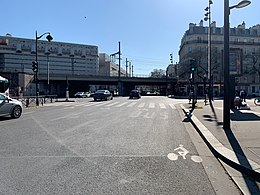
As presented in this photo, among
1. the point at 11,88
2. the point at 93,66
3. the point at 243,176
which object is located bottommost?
the point at 243,176

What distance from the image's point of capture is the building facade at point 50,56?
259ft

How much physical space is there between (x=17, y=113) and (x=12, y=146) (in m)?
7.43

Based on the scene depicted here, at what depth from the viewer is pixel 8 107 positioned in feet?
41.8

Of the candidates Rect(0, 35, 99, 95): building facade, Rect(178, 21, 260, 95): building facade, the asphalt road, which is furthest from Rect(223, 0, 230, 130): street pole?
Rect(0, 35, 99, 95): building facade

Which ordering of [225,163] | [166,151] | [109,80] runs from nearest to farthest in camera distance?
1. [225,163]
2. [166,151]
3. [109,80]

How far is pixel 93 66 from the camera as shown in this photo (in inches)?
3728

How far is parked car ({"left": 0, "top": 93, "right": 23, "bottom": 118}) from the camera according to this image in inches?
488

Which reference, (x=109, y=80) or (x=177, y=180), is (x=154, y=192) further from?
(x=109, y=80)

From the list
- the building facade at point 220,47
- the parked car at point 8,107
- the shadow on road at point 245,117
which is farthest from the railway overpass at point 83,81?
the shadow on road at point 245,117

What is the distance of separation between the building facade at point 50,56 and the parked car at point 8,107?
59237 millimetres

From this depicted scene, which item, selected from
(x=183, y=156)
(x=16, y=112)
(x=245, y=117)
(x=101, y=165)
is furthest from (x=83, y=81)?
(x=101, y=165)

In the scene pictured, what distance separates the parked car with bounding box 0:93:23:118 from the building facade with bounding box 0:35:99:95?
194 ft

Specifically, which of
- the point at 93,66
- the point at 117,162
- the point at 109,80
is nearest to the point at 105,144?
the point at 117,162

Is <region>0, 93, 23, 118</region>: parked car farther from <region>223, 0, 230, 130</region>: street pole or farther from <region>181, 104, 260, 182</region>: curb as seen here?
<region>223, 0, 230, 130</region>: street pole
